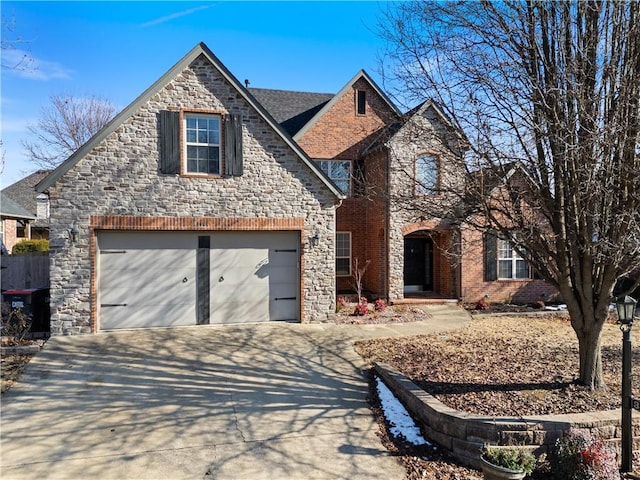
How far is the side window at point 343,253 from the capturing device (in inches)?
642

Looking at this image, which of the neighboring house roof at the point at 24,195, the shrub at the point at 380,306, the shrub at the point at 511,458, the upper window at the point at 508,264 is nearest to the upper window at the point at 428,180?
the shrub at the point at 511,458

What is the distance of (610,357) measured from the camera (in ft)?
27.1

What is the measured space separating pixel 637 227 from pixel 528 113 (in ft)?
6.39

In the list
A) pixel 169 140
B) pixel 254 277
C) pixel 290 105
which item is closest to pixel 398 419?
pixel 254 277

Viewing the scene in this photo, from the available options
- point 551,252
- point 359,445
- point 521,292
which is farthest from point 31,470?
point 521,292

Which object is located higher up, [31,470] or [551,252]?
[551,252]

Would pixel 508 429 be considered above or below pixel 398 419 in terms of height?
above

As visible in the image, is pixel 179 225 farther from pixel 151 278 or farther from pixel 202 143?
pixel 202 143

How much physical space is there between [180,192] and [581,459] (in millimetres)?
9442

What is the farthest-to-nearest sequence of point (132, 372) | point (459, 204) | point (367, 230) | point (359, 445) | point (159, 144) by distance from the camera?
point (367, 230), point (159, 144), point (132, 372), point (459, 204), point (359, 445)

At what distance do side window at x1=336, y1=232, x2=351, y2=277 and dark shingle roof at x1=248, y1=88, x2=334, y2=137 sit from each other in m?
4.59

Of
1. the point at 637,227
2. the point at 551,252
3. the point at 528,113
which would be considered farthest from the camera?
the point at 551,252

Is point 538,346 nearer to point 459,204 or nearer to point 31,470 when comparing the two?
point 459,204

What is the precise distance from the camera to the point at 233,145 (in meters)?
10.9
